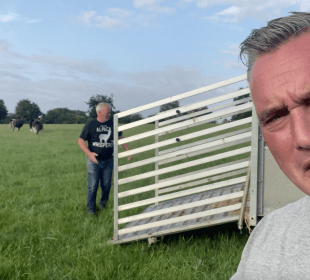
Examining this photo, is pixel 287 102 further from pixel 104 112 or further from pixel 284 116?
pixel 104 112

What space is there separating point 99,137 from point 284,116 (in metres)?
5.21

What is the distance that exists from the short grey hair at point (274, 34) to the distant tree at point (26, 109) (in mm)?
90058

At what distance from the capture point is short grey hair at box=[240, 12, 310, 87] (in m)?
0.61

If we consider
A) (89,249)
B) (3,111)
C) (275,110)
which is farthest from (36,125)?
(3,111)

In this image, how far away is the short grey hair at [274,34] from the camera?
2.01 ft

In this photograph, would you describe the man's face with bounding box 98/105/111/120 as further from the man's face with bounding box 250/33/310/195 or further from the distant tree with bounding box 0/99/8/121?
the distant tree with bounding box 0/99/8/121

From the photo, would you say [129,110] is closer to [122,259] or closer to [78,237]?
[122,259]

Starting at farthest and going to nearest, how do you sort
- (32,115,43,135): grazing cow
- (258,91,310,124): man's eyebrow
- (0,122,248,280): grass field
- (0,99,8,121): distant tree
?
(0,99,8,121): distant tree < (32,115,43,135): grazing cow < (0,122,248,280): grass field < (258,91,310,124): man's eyebrow

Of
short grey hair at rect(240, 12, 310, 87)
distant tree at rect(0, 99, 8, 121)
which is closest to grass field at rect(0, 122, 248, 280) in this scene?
short grey hair at rect(240, 12, 310, 87)

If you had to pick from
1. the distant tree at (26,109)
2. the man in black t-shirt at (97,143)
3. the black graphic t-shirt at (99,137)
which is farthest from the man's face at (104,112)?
the distant tree at (26,109)

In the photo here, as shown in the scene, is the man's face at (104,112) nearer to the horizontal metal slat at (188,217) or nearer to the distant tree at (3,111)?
the horizontal metal slat at (188,217)

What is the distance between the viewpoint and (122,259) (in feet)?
12.3

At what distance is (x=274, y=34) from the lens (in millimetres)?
632

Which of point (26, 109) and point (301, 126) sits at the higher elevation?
point (26, 109)
